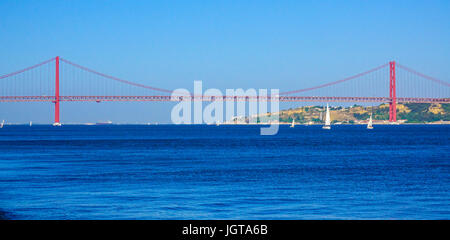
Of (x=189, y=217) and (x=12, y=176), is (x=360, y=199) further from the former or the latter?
(x=12, y=176)

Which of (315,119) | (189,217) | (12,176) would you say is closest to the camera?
(189,217)

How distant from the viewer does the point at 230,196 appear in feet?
49.6

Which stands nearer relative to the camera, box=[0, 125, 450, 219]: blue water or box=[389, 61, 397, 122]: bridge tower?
box=[0, 125, 450, 219]: blue water

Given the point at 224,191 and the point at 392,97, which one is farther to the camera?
the point at 392,97

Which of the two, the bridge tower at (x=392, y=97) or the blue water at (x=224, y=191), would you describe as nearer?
the blue water at (x=224, y=191)
